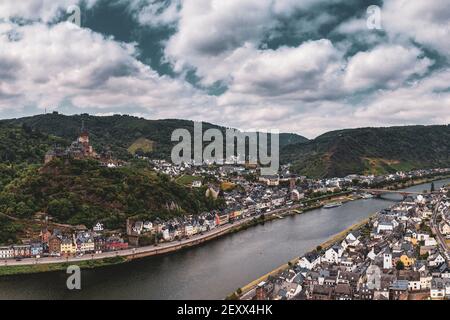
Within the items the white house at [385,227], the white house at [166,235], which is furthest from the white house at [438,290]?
the white house at [166,235]

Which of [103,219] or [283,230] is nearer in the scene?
[103,219]

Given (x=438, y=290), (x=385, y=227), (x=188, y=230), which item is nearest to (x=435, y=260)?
(x=438, y=290)

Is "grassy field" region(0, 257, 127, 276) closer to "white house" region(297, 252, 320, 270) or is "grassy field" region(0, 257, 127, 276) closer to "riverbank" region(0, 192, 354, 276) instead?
"riverbank" region(0, 192, 354, 276)

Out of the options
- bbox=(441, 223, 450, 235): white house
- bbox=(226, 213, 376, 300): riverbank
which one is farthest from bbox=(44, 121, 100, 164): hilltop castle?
bbox=(441, 223, 450, 235): white house
